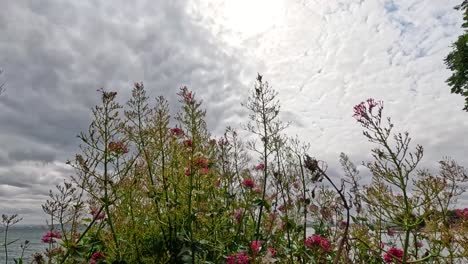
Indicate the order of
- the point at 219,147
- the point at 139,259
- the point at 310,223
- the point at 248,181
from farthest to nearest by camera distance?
the point at 310,223, the point at 219,147, the point at 248,181, the point at 139,259

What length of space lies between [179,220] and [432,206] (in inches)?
96.9

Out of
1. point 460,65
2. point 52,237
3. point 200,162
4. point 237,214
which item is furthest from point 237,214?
point 460,65

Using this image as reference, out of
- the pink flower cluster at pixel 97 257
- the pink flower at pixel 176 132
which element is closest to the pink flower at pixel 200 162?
the pink flower at pixel 176 132

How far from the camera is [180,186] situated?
3455 mm

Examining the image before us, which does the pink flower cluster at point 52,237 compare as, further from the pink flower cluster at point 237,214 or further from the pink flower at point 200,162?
the pink flower cluster at point 237,214

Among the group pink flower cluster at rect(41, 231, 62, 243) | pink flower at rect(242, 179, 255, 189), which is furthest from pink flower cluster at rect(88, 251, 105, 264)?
pink flower at rect(242, 179, 255, 189)

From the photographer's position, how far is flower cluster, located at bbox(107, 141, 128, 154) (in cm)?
344

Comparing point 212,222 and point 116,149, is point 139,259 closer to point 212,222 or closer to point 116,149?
point 212,222

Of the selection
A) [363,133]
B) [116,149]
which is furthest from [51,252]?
[363,133]

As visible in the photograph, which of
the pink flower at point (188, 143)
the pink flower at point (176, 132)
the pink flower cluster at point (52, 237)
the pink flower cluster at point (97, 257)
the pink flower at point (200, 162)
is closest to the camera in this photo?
the pink flower at point (200, 162)

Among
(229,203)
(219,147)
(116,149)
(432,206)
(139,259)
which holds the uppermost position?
(219,147)

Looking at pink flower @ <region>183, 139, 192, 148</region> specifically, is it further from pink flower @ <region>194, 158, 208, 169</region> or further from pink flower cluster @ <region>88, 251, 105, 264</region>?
pink flower cluster @ <region>88, 251, 105, 264</region>

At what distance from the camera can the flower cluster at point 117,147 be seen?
3.44 meters

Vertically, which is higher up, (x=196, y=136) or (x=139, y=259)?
(x=196, y=136)
